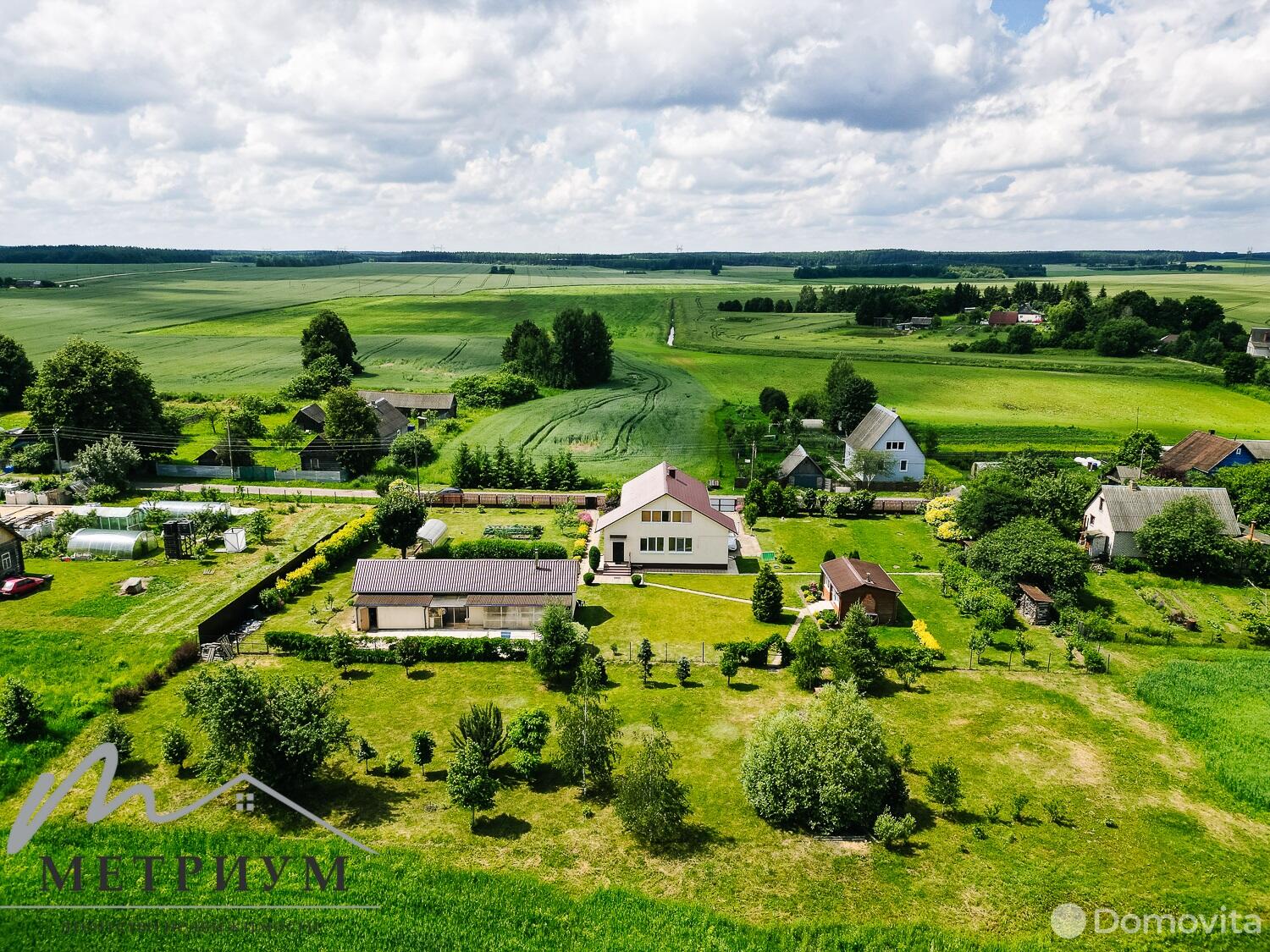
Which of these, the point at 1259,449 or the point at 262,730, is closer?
the point at 262,730

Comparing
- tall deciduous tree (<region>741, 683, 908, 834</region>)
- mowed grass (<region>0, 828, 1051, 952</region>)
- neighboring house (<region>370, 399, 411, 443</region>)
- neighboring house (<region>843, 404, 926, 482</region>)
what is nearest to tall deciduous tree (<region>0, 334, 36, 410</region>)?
neighboring house (<region>370, 399, 411, 443</region>)

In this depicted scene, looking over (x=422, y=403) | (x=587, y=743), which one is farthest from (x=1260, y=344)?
(x=587, y=743)

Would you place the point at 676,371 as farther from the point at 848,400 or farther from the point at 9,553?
the point at 9,553

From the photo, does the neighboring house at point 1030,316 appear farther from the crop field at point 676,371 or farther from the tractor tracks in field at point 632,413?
the tractor tracks in field at point 632,413

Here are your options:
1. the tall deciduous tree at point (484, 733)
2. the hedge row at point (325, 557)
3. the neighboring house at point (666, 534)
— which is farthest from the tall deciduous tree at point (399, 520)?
the tall deciduous tree at point (484, 733)

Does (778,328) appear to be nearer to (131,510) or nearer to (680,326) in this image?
(680,326)

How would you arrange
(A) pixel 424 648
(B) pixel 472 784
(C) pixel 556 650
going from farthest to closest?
(A) pixel 424 648 → (C) pixel 556 650 → (B) pixel 472 784
